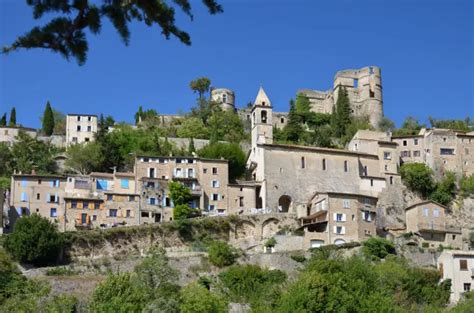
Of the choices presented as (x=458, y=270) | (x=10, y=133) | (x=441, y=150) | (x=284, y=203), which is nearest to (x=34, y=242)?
(x=284, y=203)

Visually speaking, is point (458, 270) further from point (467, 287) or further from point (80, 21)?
point (80, 21)

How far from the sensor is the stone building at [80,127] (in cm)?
8312

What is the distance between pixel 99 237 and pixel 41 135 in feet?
100.0

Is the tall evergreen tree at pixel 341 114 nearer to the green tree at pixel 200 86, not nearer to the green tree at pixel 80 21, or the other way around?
the green tree at pixel 200 86

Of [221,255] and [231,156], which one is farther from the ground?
[231,156]

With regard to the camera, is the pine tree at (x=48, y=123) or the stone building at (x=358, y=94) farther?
the stone building at (x=358, y=94)

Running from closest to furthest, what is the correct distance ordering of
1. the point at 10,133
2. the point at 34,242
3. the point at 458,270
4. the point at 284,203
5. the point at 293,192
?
the point at 34,242, the point at 458,270, the point at 293,192, the point at 284,203, the point at 10,133

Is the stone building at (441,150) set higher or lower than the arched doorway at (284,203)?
higher

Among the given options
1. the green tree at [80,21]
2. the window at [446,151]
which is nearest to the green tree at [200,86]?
the window at [446,151]

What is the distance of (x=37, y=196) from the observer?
62156 mm

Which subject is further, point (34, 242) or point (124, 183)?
point (124, 183)

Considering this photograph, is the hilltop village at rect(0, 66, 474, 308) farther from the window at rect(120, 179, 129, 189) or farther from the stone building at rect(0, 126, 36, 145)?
the stone building at rect(0, 126, 36, 145)

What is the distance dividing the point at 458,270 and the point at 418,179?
54.0 feet

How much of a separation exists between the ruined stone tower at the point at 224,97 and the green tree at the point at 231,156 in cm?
2506
